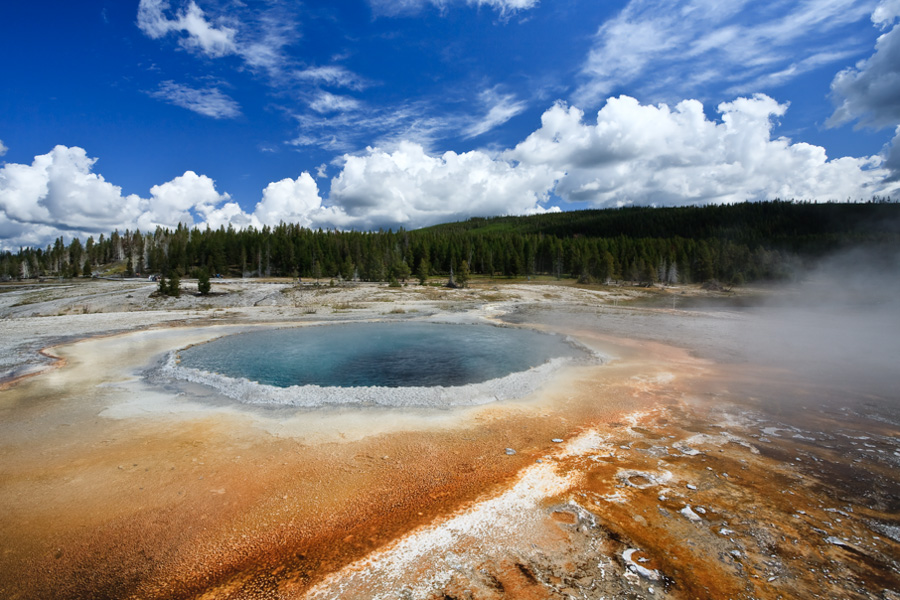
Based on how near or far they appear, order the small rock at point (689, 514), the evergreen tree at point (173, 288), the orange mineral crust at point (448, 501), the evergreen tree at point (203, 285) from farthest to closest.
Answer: the evergreen tree at point (203, 285), the evergreen tree at point (173, 288), the small rock at point (689, 514), the orange mineral crust at point (448, 501)

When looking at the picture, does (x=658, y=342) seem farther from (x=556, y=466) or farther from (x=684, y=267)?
(x=684, y=267)

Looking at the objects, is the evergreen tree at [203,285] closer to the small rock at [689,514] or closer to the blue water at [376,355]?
the blue water at [376,355]

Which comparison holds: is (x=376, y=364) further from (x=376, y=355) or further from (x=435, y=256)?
(x=435, y=256)

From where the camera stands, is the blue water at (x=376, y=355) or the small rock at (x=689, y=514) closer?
the small rock at (x=689, y=514)

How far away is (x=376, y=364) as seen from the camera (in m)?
17.7

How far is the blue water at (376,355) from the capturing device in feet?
50.4

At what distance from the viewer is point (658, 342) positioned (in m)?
22.1

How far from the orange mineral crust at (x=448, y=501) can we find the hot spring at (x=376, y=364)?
4.12 feet

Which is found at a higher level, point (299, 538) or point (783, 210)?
point (783, 210)

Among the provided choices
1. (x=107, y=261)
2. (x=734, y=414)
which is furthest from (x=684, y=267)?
(x=107, y=261)

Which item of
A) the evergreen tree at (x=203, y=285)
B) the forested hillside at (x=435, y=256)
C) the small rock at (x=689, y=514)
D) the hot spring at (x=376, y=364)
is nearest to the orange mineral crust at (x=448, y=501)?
the small rock at (x=689, y=514)

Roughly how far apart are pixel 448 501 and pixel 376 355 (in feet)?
44.6

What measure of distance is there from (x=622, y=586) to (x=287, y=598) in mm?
4069

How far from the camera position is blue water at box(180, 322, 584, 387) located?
15.4 m
